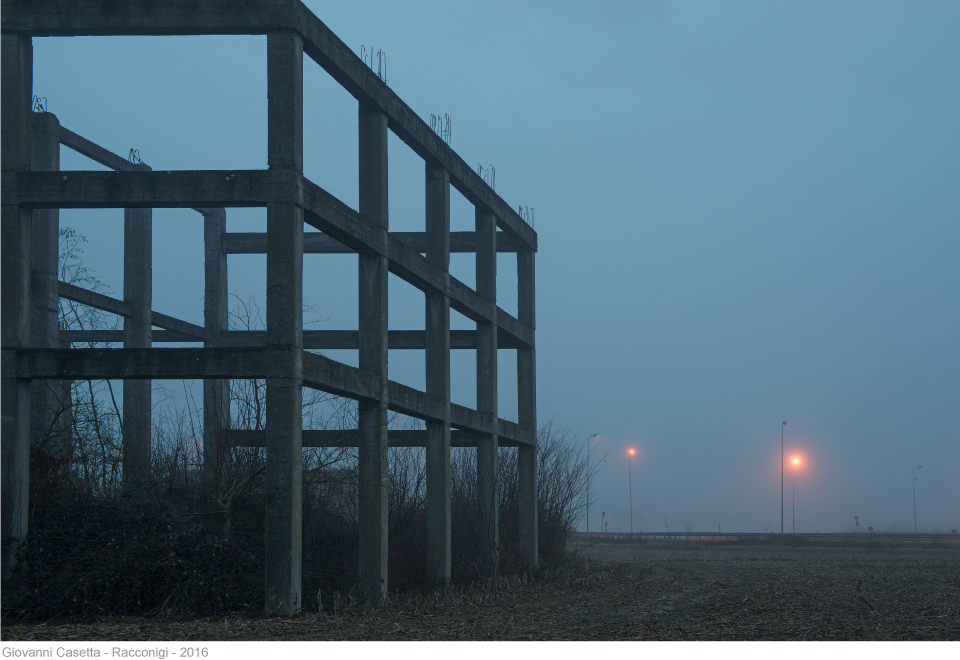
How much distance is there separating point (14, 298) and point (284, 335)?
4.66 meters

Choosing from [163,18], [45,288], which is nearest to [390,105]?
[163,18]

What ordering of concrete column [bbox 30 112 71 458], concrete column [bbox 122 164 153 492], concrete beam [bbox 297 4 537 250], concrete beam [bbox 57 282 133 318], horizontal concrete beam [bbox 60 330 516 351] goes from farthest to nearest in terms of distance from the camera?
1. horizontal concrete beam [bbox 60 330 516 351]
2. concrete column [bbox 122 164 153 492]
3. concrete beam [bbox 57 282 133 318]
4. concrete column [bbox 30 112 71 458]
5. concrete beam [bbox 297 4 537 250]

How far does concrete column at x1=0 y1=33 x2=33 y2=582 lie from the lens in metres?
17.1

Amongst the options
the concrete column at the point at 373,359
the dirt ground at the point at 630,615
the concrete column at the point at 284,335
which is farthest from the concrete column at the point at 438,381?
the concrete column at the point at 284,335

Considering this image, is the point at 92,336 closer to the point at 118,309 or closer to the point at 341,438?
the point at 118,309

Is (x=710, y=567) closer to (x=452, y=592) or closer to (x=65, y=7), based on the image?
(x=452, y=592)

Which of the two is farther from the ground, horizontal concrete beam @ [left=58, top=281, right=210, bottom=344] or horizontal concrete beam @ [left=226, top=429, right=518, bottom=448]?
horizontal concrete beam @ [left=58, top=281, right=210, bottom=344]

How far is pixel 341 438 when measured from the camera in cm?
2478

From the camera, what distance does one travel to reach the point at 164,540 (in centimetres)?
1744

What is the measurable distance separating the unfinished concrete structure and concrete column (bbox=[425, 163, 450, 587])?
33mm

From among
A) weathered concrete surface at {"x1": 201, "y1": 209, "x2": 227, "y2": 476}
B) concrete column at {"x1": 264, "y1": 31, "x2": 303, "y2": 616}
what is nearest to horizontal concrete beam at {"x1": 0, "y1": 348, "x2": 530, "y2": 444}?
concrete column at {"x1": 264, "y1": 31, "x2": 303, "y2": 616}

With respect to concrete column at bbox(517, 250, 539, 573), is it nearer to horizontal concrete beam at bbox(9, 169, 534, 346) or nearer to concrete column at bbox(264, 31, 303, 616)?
concrete column at bbox(264, 31, 303, 616)

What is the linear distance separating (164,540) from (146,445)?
9.72 m

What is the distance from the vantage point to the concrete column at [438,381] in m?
23.0
